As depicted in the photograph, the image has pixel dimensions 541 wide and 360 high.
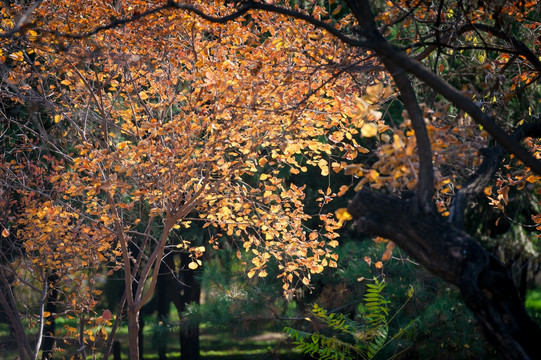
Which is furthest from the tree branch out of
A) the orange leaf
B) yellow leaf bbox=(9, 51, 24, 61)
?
yellow leaf bbox=(9, 51, 24, 61)

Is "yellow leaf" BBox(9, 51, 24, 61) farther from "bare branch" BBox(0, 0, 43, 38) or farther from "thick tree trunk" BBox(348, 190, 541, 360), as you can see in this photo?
"thick tree trunk" BBox(348, 190, 541, 360)

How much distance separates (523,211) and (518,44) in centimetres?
657

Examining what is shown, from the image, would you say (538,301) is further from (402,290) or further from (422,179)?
(422,179)

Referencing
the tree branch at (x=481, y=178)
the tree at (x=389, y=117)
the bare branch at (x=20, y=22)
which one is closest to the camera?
the bare branch at (x=20, y=22)

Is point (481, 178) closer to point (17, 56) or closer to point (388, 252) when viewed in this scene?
point (388, 252)

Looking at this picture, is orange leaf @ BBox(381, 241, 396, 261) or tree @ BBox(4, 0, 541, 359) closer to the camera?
tree @ BBox(4, 0, 541, 359)

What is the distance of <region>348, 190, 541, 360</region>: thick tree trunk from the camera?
9.26ft

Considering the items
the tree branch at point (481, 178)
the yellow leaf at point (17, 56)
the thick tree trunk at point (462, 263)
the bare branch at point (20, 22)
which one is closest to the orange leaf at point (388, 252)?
the thick tree trunk at point (462, 263)

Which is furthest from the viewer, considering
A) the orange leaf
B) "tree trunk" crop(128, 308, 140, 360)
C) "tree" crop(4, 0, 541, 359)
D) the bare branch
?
"tree trunk" crop(128, 308, 140, 360)

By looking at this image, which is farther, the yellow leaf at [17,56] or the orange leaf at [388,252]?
the yellow leaf at [17,56]

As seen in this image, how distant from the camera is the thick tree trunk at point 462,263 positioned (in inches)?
111

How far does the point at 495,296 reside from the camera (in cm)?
287

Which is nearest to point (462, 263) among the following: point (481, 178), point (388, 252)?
point (388, 252)

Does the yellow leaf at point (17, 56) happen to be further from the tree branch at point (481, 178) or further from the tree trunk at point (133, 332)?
the tree branch at point (481, 178)
